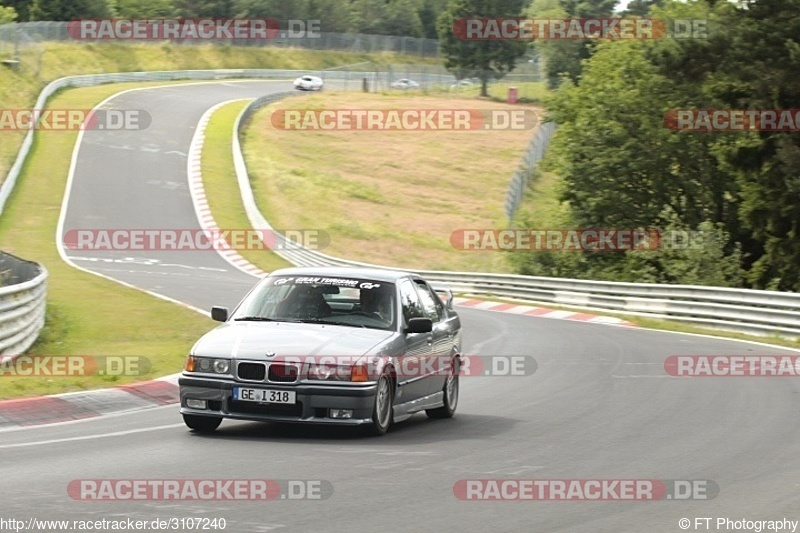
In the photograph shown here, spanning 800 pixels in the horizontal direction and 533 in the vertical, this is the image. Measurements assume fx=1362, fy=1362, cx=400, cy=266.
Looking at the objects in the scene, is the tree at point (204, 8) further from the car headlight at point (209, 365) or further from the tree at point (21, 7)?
the car headlight at point (209, 365)

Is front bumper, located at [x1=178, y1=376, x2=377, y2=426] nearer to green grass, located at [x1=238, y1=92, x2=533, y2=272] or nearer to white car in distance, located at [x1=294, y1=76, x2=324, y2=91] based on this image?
green grass, located at [x1=238, y1=92, x2=533, y2=272]

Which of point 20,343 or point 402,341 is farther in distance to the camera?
point 20,343

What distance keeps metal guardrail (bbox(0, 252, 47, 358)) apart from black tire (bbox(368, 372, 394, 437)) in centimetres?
648

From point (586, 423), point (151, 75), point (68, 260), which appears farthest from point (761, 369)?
point (151, 75)

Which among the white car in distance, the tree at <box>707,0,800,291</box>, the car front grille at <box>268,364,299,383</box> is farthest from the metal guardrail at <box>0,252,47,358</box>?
the white car in distance

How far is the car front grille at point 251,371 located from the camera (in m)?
10.7

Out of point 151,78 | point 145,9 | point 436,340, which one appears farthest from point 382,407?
point 145,9

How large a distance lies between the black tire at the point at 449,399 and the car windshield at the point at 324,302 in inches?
55.4

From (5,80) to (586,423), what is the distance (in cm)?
6266

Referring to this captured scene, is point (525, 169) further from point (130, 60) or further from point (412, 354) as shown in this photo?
point (412, 354)

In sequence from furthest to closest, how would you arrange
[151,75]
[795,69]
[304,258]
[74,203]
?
1. [151,75]
2. [74,203]
3. [304,258]
4. [795,69]

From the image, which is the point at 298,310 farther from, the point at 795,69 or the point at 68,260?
the point at 68,260

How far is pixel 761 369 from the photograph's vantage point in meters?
18.6

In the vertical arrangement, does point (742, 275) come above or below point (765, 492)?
below
